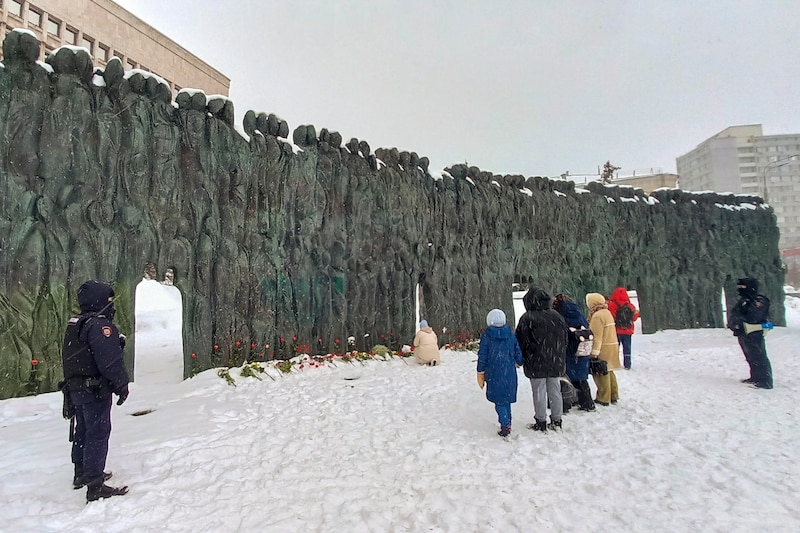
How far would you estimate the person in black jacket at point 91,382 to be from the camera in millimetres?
3180

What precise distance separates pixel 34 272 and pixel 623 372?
32.8 ft

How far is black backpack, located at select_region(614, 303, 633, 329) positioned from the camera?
8.27 metres

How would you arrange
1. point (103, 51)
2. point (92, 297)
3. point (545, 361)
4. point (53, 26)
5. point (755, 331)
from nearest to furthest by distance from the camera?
1. point (92, 297)
2. point (545, 361)
3. point (755, 331)
4. point (53, 26)
5. point (103, 51)

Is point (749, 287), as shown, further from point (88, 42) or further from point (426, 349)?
point (88, 42)

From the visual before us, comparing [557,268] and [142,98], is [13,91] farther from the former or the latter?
[557,268]

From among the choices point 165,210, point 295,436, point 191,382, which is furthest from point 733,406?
point 165,210

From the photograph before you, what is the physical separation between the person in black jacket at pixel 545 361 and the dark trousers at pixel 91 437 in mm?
4137

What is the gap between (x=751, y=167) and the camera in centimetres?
6744

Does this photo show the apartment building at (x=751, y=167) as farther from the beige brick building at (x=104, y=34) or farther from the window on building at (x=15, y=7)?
the window on building at (x=15, y=7)

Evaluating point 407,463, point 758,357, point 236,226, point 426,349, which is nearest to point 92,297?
point 407,463

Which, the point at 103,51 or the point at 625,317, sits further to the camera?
the point at 103,51

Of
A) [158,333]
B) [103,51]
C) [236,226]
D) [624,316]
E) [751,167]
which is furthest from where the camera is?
[751,167]

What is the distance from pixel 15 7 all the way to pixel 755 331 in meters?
38.1

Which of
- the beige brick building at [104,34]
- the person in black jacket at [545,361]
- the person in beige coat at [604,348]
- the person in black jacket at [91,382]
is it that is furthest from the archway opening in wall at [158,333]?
the beige brick building at [104,34]
